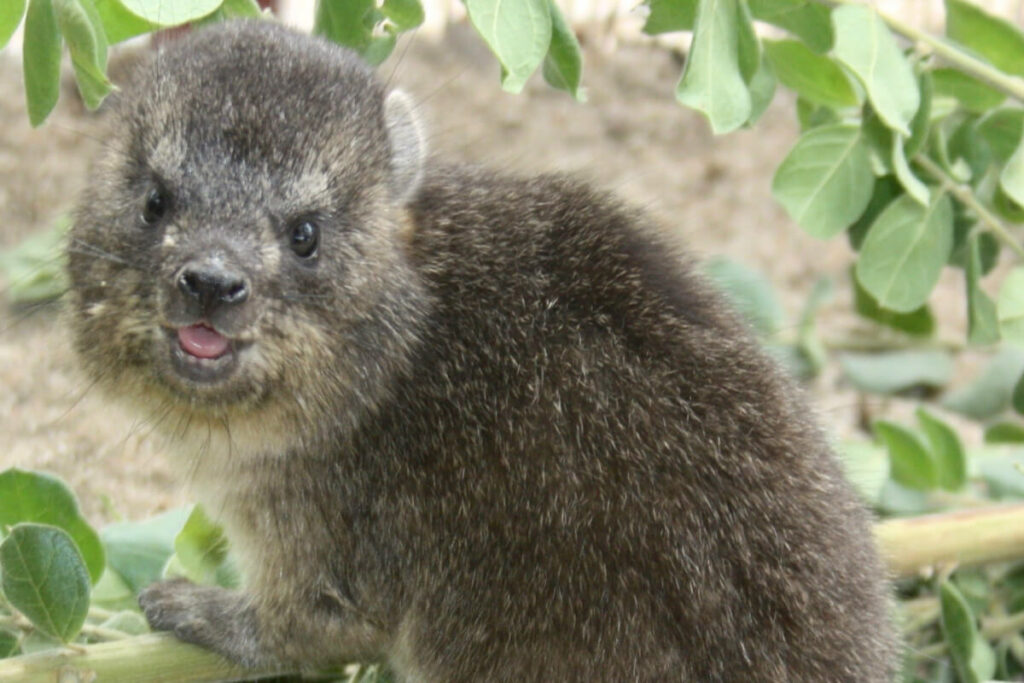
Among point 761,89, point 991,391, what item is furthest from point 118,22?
point 991,391

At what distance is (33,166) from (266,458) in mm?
4100

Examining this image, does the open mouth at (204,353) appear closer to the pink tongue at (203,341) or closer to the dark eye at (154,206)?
the pink tongue at (203,341)

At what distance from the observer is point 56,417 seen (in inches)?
243

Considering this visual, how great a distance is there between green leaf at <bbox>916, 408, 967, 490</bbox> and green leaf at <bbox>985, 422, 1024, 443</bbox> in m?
0.44

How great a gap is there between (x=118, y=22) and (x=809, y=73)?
7.91ft

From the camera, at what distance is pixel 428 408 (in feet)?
14.8

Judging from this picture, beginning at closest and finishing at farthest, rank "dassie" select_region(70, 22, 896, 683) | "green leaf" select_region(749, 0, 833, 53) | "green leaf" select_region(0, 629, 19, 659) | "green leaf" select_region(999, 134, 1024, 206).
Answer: "dassie" select_region(70, 22, 896, 683) → "green leaf" select_region(0, 629, 19, 659) → "green leaf" select_region(749, 0, 833, 53) → "green leaf" select_region(999, 134, 1024, 206)

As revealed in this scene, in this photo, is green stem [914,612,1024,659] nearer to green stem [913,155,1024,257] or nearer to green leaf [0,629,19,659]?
green stem [913,155,1024,257]

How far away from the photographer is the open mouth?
4031 mm

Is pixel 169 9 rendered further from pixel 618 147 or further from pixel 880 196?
pixel 618 147

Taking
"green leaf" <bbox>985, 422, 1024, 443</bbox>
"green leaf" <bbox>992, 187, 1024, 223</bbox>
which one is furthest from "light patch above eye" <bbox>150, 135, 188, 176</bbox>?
"green leaf" <bbox>985, 422, 1024, 443</bbox>

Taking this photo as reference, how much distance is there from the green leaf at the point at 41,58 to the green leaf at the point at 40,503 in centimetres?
108

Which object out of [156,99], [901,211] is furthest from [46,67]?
[901,211]

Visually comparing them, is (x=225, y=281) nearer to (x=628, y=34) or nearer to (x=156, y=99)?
(x=156, y=99)
